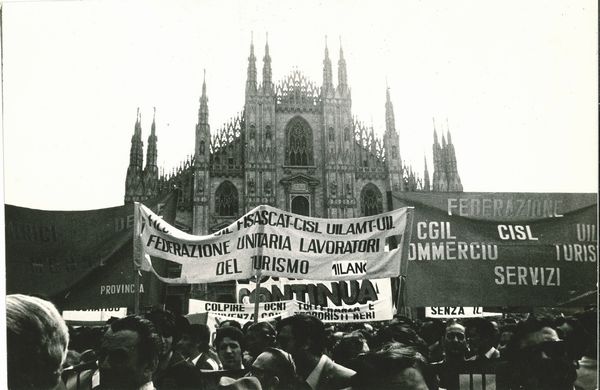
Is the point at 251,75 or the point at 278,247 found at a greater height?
the point at 251,75

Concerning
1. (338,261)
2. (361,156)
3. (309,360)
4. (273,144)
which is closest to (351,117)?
(361,156)

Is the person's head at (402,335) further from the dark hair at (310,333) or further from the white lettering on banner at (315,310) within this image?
the white lettering on banner at (315,310)

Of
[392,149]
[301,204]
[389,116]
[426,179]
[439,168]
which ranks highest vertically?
[389,116]

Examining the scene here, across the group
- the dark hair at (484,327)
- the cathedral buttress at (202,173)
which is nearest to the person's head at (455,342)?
the dark hair at (484,327)

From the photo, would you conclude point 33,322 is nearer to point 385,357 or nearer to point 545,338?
point 385,357

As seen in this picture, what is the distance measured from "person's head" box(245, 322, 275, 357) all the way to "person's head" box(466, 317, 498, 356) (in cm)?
207

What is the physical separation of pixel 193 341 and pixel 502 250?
3.19m

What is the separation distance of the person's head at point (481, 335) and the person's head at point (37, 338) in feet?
13.7

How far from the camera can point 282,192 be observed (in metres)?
31.4

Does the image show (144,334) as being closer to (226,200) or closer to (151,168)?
(226,200)

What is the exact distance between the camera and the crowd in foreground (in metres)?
2.40

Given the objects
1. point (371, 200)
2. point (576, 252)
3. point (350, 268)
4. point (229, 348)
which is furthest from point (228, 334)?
point (371, 200)

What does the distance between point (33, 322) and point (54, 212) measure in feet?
12.7

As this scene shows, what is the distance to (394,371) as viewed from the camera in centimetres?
257
